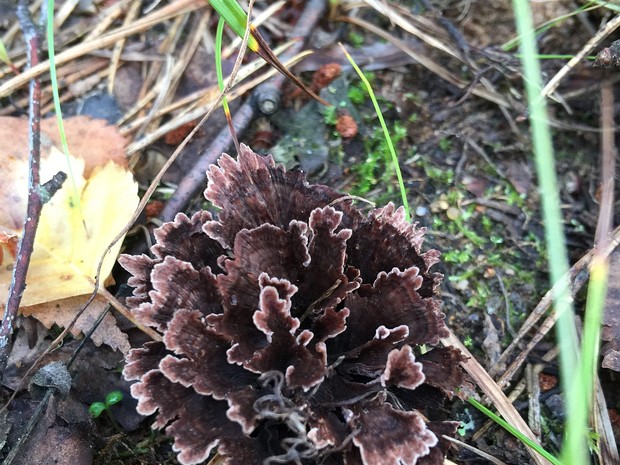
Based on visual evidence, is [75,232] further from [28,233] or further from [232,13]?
[232,13]

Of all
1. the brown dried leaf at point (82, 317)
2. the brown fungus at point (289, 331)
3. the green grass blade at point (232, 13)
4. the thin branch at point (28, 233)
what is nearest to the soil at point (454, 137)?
the brown dried leaf at point (82, 317)

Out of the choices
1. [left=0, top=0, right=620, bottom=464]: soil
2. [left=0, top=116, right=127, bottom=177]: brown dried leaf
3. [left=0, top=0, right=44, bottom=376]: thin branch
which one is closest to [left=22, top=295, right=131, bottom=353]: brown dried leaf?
[left=0, top=0, right=620, bottom=464]: soil

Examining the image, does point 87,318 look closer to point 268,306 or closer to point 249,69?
point 268,306

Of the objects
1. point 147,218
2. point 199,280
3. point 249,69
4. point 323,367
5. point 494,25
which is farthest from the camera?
point 494,25

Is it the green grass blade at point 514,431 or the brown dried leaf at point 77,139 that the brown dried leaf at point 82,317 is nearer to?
the brown dried leaf at point 77,139


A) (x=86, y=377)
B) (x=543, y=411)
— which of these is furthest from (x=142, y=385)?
(x=543, y=411)

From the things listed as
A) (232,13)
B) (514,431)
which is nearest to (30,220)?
(232,13)
